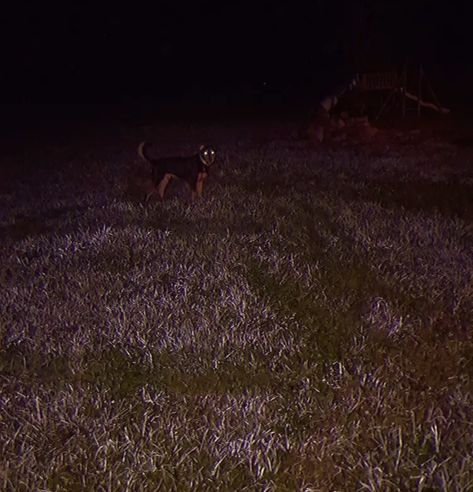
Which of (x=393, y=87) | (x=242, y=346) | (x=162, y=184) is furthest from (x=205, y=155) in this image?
(x=393, y=87)

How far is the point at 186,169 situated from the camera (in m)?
10.0

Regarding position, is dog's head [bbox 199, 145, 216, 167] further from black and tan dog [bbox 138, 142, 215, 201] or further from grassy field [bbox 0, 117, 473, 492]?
grassy field [bbox 0, 117, 473, 492]

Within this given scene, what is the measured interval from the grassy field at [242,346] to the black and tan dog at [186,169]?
26.2 inches

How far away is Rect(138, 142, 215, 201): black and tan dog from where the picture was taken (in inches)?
392

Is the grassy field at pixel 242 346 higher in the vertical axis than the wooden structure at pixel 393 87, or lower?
lower

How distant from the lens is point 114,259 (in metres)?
7.07

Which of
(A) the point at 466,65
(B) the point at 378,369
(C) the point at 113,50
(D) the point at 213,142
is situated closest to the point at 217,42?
(C) the point at 113,50

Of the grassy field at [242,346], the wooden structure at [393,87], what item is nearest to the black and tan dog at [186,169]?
the grassy field at [242,346]

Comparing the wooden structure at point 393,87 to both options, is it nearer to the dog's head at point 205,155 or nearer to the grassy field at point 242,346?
the grassy field at point 242,346

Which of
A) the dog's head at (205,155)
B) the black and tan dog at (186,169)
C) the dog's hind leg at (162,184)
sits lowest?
the dog's hind leg at (162,184)

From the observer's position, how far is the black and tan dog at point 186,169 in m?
9.95

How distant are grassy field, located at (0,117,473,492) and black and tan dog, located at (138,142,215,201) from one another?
0.67 metres

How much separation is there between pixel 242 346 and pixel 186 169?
5.58 m

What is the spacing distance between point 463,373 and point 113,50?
130 feet
